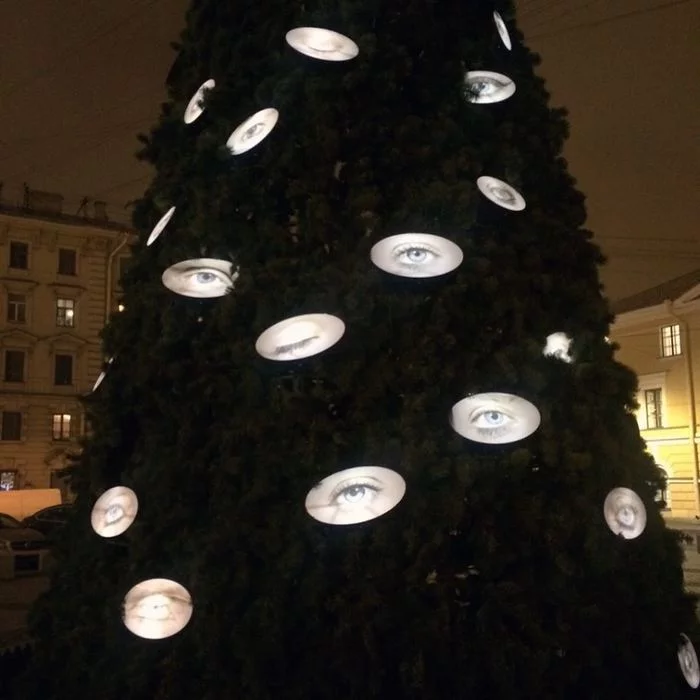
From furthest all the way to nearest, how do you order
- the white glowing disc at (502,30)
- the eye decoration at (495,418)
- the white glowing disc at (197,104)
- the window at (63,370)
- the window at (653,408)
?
1. the window at (63,370)
2. the window at (653,408)
3. the white glowing disc at (502,30)
4. the white glowing disc at (197,104)
5. the eye decoration at (495,418)

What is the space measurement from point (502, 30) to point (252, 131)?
1.50m

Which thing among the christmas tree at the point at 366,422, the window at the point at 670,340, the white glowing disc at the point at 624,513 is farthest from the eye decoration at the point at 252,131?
the window at the point at 670,340

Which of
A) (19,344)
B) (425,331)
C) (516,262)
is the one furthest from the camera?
(19,344)

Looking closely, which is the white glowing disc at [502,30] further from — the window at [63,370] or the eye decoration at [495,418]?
the window at [63,370]

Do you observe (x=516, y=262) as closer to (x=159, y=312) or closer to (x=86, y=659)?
(x=159, y=312)

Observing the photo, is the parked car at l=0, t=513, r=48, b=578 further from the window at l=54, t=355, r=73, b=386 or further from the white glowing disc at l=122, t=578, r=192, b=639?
the window at l=54, t=355, r=73, b=386

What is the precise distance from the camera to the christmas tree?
121 inches

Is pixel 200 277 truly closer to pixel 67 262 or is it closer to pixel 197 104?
pixel 197 104

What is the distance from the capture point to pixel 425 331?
3330 mm

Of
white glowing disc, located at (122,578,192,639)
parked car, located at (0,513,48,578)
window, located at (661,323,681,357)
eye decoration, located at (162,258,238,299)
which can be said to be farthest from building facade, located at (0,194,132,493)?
white glowing disc, located at (122,578,192,639)

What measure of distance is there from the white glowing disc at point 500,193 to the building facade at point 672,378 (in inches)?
1125

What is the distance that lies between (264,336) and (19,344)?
3532 centimetres

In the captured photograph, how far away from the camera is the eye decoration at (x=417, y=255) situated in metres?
3.36

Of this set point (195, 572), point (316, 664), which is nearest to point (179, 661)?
point (195, 572)
